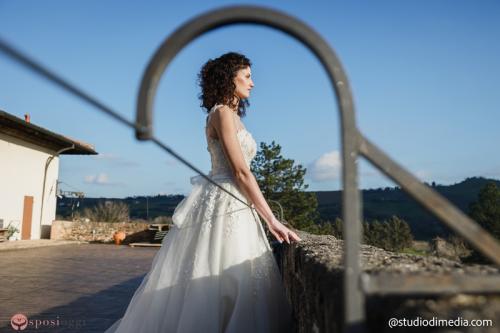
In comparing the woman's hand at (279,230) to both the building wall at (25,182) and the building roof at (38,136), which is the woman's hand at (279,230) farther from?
the building wall at (25,182)

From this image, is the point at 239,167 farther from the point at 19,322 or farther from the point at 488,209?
the point at 488,209

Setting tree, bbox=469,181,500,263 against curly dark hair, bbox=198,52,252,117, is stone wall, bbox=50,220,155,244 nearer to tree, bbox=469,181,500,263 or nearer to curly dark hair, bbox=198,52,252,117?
curly dark hair, bbox=198,52,252,117

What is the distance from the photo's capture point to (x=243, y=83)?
243 cm

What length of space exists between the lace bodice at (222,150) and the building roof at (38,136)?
11526 mm

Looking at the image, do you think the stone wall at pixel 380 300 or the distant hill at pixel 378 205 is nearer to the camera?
the stone wall at pixel 380 300

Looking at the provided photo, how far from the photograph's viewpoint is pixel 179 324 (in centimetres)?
200

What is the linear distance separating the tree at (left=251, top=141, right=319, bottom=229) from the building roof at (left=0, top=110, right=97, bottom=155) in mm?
7816

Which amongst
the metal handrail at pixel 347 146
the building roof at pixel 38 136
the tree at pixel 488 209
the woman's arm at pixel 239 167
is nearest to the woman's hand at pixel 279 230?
the woman's arm at pixel 239 167

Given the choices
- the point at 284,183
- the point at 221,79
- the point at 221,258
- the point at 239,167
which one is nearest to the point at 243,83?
the point at 221,79

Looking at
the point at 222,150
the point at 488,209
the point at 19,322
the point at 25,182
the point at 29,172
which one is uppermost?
the point at 29,172

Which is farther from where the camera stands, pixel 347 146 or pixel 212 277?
pixel 212 277

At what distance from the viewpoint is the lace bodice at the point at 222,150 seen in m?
2.25

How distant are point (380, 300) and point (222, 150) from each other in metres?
1.47

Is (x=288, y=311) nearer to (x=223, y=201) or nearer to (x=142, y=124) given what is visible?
(x=223, y=201)
